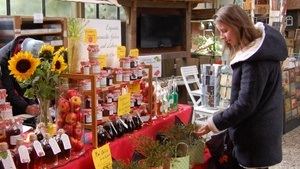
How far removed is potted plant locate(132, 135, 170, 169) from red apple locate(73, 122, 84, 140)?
0.32 meters

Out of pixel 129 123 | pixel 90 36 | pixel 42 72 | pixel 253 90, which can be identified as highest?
pixel 90 36

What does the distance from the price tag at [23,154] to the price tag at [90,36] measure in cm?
65

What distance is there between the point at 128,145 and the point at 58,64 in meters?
0.61

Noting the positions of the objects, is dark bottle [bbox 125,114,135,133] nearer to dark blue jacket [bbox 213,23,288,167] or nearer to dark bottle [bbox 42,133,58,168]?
dark blue jacket [bbox 213,23,288,167]

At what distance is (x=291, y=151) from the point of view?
444 centimetres

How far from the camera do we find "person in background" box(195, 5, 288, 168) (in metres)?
1.81

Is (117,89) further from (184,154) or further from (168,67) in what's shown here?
(168,67)

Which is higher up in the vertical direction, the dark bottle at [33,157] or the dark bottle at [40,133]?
the dark bottle at [40,133]

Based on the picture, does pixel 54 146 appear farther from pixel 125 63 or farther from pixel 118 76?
pixel 125 63

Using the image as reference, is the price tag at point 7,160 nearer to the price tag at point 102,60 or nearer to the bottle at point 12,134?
the bottle at point 12,134

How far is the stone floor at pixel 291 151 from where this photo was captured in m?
3.98

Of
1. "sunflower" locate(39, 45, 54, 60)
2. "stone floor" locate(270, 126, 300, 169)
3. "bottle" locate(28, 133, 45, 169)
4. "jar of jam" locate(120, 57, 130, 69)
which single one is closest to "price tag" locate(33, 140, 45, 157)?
"bottle" locate(28, 133, 45, 169)

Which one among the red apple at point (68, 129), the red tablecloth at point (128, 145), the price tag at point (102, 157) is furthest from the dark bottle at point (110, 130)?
the red apple at point (68, 129)

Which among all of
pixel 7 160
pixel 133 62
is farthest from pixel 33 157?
pixel 133 62
